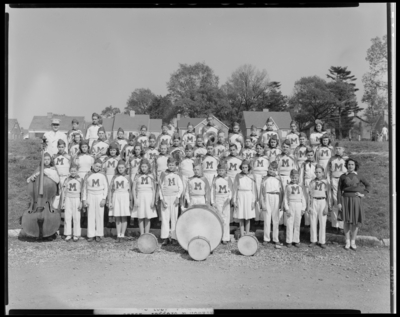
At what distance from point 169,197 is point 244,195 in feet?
5.01

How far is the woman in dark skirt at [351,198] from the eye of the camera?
779 centimetres

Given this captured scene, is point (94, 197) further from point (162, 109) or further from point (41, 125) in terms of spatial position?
point (162, 109)

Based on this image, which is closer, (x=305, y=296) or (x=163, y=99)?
(x=305, y=296)

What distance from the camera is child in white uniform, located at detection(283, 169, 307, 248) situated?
7992 mm

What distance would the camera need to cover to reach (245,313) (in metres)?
6.19

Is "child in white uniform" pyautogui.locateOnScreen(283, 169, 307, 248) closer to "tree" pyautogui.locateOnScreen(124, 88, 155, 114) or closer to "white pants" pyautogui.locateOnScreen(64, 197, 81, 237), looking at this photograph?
"white pants" pyautogui.locateOnScreen(64, 197, 81, 237)

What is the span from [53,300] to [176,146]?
4.26 meters

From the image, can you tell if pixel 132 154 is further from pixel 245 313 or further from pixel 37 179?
pixel 245 313

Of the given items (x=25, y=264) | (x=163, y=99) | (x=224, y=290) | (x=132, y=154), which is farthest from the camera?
(x=163, y=99)

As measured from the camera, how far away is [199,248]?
7.29m

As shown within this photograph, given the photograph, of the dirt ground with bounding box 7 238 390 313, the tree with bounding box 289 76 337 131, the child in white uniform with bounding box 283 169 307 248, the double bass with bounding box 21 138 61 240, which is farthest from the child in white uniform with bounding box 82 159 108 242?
the tree with bounding box 289 76 337 131

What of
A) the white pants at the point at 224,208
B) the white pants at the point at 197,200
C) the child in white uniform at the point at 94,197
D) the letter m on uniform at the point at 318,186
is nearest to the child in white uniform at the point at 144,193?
the child in white uniform at the point at 94,197

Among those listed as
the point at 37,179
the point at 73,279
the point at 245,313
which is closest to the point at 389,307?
the point at 245,313

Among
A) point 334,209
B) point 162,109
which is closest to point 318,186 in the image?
point 334,209
